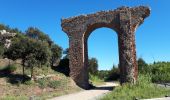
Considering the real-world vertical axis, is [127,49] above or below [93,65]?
above

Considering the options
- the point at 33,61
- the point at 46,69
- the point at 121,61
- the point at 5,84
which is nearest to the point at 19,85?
the point at 5,84

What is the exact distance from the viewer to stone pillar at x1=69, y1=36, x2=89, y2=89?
2973cm

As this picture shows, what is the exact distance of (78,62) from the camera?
30.0 metres

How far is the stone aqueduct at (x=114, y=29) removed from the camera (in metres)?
28.0

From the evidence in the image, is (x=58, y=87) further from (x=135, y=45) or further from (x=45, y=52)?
(x=135, y=45)

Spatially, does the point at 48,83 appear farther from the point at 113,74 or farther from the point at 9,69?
the point at 113,74

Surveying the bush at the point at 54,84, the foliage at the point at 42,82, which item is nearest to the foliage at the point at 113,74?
the bush at the point at 54,84

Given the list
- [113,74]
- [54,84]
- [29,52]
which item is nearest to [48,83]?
[54,84]

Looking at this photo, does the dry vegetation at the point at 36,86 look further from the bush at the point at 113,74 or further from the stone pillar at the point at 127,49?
the bush at the point at 113,74

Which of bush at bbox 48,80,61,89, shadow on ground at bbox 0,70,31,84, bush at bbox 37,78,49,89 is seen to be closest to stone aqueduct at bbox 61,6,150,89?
bush at bbox 48,80,61,89

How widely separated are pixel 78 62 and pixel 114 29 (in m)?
4.88

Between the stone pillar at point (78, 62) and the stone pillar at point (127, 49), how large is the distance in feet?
12.7

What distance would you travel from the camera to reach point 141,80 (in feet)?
85.3

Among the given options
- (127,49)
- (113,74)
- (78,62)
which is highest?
(127,49)
